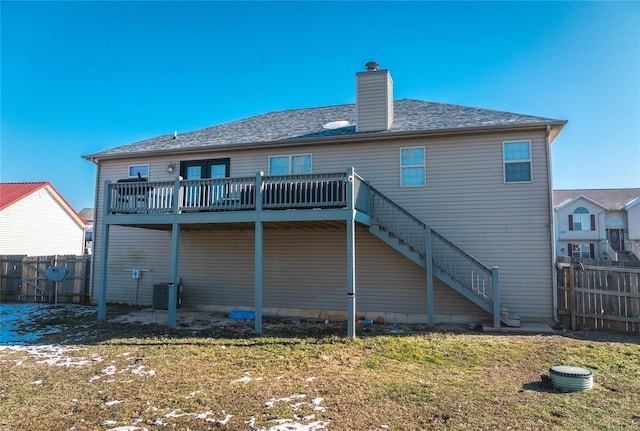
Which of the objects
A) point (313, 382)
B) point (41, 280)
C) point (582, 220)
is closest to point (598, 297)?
point (313, 382)

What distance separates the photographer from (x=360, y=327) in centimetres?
923

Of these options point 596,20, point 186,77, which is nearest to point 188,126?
point 186,77

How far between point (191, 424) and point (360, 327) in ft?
19.2

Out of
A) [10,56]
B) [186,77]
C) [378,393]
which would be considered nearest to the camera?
[378,393]

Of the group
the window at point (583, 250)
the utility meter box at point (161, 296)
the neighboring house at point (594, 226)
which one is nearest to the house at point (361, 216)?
the utility meter box at point (161, 296)

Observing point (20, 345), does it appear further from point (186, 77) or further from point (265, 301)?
point (186, 77)

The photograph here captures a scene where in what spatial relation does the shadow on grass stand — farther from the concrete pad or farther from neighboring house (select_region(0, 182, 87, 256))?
neighboring house (select_region(0, 182, 87, 256))

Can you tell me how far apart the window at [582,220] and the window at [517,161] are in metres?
26.5

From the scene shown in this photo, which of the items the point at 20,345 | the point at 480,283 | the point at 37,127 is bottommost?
the point at 20,345

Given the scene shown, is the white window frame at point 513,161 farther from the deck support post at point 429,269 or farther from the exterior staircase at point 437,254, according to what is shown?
the deck support post at point 429,269

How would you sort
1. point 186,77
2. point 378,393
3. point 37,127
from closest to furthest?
1. point 378,393
2. point 186,77
3. point 37,127

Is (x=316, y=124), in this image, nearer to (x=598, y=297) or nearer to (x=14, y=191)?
(x=598, y=297)

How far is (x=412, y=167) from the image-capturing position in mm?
10352

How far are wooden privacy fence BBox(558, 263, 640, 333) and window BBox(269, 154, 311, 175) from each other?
23.5 ft
